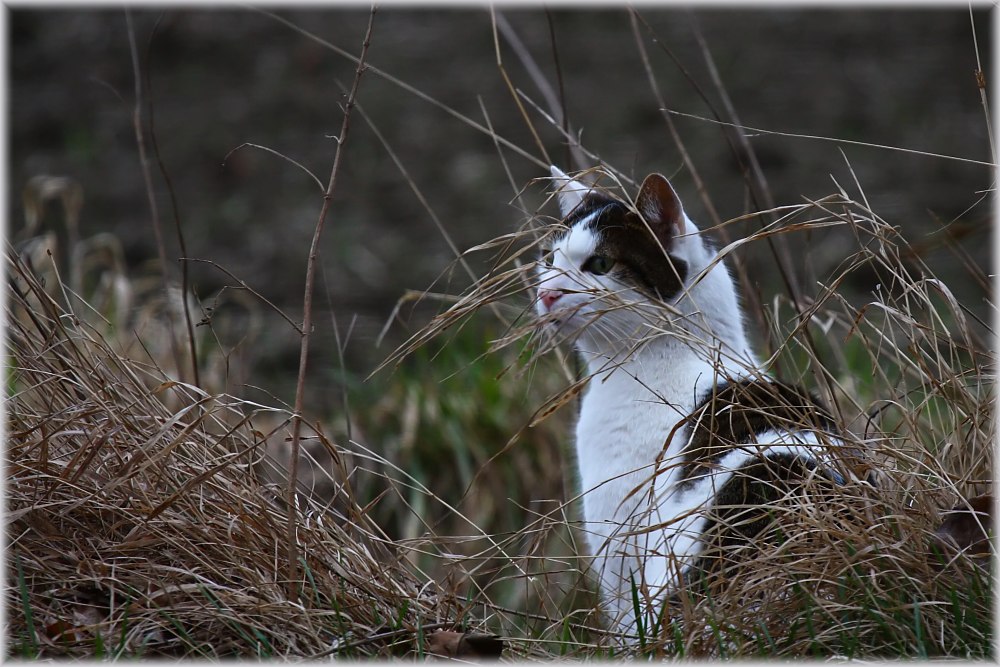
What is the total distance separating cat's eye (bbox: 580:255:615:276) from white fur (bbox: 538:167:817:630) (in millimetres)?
12

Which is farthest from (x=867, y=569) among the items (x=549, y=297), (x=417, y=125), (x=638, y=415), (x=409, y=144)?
(x=417, y=125)

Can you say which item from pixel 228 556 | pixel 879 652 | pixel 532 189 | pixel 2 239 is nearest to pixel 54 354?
pixel 2 239

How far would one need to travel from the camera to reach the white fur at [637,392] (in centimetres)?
167

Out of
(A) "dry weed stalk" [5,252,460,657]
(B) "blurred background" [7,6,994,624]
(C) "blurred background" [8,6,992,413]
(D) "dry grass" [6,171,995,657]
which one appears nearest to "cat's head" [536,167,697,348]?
(D) "dry grass" [6,171,995,657]

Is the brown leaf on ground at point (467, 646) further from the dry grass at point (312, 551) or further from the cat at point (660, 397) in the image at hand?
the cat at point (660, 397)

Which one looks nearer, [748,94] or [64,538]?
[64,538]

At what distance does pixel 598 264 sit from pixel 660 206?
168 millimetres

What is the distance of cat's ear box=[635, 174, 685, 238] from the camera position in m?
1.76

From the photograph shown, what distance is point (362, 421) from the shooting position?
9.73 feet

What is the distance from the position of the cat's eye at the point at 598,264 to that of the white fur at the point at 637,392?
0.01 metres

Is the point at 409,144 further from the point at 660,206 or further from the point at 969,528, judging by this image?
the point at 969,528

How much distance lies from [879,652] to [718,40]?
4378 millimetres

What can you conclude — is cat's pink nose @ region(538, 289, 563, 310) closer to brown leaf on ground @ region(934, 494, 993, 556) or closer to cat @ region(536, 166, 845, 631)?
cat @ region(536, 166, 845, 631)

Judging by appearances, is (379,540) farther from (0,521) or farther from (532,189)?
(532,189)
